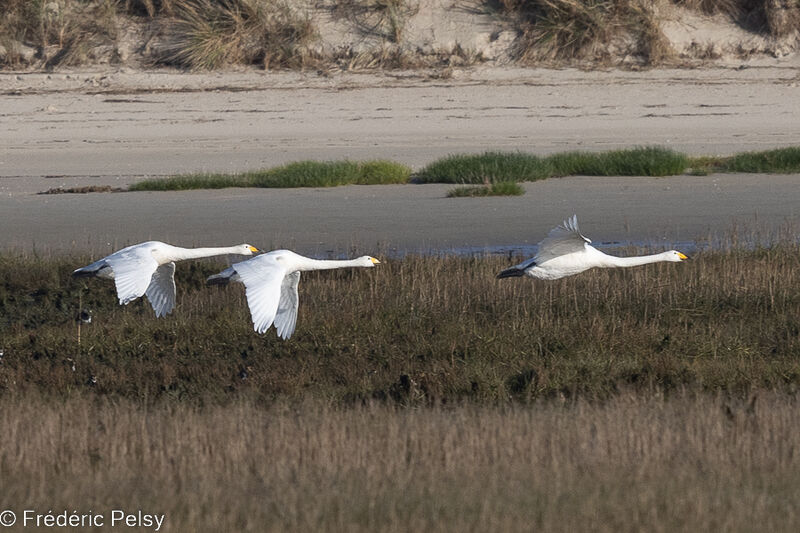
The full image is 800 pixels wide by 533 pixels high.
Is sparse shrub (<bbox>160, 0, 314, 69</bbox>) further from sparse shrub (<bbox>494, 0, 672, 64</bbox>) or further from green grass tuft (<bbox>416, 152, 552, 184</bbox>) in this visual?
green grass tuft (<bbox>416, 152, 552, 184</bbox>)

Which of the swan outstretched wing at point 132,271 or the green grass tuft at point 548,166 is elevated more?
the swan outstretched wing at point 132,271

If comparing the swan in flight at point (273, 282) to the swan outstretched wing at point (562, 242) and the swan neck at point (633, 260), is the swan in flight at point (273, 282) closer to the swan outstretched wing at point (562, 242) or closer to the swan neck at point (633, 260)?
the swan outstretched wing at point (562, 242)

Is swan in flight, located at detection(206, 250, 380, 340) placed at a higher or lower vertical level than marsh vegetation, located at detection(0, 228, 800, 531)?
higher

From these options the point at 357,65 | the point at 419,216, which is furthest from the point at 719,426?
the point at 357,65

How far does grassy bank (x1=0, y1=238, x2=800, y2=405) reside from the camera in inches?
328

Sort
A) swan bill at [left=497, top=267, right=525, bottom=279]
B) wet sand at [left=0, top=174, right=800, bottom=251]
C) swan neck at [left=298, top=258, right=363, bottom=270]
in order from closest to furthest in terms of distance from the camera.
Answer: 1. swan neck at [left=298, top=258, right=363, bottom=270]
2. swan bill at [left=497, top=267, right=525, bottom=279]
3. wet sand at [left=0, top=174, right=800, bottom=251]

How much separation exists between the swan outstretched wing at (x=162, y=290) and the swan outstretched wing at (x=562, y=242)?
258 centimetres

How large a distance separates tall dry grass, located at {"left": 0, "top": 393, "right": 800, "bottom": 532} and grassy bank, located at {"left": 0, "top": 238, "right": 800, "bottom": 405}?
553mm

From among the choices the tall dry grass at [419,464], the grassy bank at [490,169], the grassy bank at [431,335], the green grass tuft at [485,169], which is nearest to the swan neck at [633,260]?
the grassy bank at [431,335]

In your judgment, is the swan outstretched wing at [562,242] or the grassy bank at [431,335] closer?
the grassy bank at [431,335]

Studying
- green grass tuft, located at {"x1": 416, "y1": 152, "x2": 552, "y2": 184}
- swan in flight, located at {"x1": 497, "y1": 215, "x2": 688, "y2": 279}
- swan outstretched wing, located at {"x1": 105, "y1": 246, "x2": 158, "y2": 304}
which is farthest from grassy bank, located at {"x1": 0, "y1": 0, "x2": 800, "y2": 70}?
swan outstretched wing, located at {"x1": 105, "y1": 246, "x2": 158, "y2": 304}

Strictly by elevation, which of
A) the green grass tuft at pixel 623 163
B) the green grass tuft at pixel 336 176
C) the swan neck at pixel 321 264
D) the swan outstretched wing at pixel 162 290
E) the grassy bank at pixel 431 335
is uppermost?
the swan neck at pixel 321 264

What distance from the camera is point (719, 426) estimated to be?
21.9 feet

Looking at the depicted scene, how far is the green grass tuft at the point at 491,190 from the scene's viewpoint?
16.9 m
